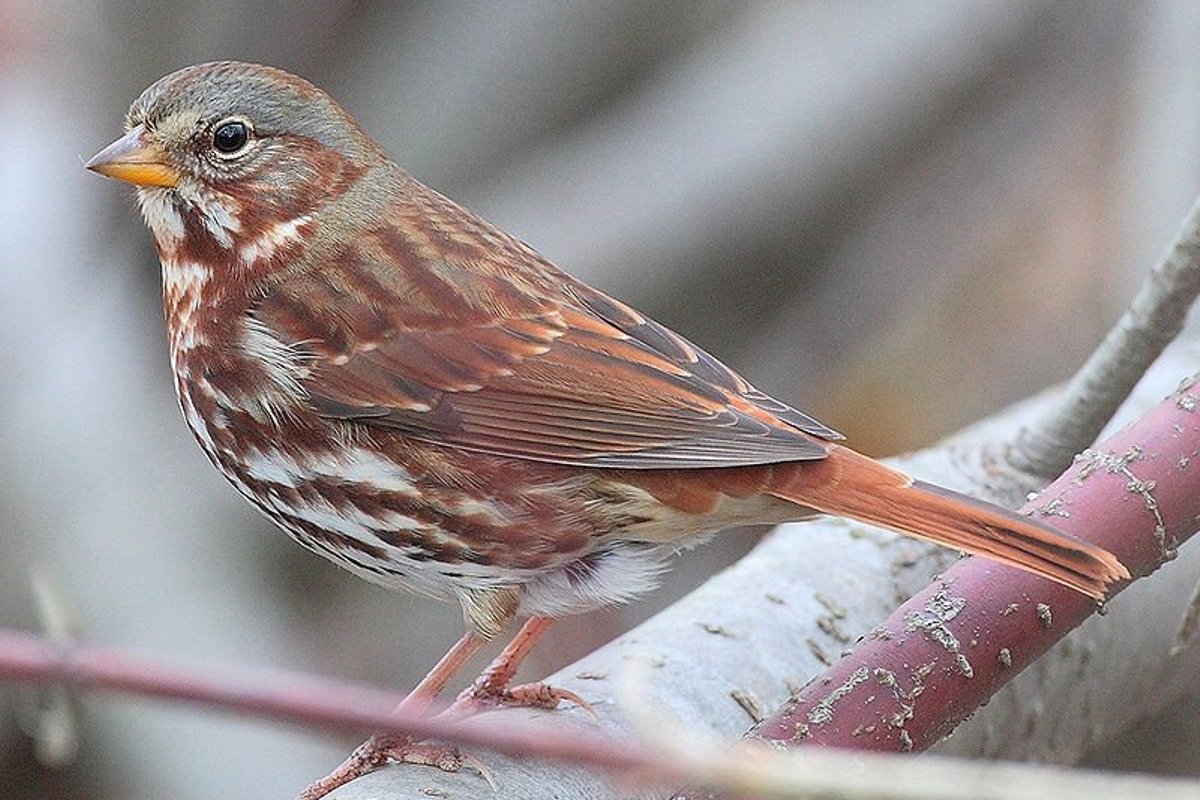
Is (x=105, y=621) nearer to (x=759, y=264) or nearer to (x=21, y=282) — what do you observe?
(x=21, y=282)

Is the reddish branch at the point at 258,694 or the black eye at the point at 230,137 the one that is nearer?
the reddish branch at the point at 258,694

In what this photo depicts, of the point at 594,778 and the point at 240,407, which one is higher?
the point at 240,407

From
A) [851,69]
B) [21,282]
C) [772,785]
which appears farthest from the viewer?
[851,69]

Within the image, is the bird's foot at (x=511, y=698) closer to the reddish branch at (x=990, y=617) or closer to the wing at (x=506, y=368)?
the wing at (x=506, y=368)

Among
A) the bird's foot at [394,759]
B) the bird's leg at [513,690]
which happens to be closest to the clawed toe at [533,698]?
the bird's leg at [513,690]

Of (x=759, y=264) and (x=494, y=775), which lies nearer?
(x=494, y=775)

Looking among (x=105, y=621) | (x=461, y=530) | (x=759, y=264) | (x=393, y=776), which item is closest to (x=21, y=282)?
(x=105, y=621)

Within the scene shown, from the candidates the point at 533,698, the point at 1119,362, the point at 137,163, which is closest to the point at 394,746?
the point at 533,698
